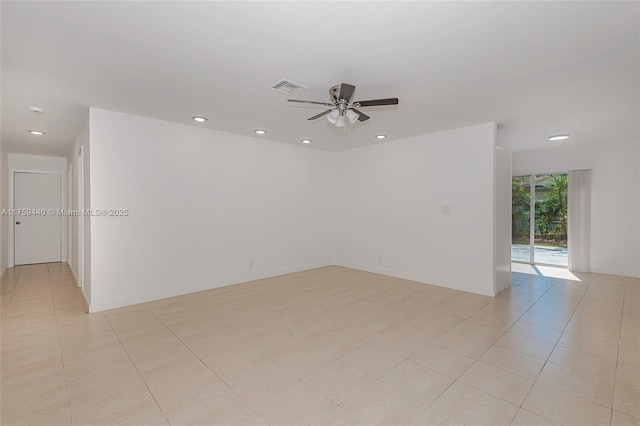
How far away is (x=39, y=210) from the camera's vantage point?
22.7 feet

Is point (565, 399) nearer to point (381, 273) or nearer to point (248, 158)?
point (381, 273)

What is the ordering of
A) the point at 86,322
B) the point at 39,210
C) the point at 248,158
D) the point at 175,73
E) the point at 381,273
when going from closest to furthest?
the point at 175,73
the point at 86,322
the point at 248,158
the point at 381,273
the point at 39,210

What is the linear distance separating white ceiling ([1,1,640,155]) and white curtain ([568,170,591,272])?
238 cm

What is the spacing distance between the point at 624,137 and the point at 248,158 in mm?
7032

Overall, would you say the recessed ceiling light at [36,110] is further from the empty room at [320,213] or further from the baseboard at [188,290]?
the baseboard at [188,290]

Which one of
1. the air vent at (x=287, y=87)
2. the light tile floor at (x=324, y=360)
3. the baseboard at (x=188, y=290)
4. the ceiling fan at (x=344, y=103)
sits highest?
the air vent at (x=287, y=87)

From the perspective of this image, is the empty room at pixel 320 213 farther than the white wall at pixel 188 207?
No

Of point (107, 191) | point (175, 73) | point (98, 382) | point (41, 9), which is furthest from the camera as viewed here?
point (107, 191)

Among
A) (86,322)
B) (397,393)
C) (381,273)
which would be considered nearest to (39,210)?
(86,322)

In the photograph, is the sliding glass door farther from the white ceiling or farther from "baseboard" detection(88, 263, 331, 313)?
"baseboard" detection(88, 263, 331, 313)

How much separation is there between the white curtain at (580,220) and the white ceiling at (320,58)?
93.9 inches

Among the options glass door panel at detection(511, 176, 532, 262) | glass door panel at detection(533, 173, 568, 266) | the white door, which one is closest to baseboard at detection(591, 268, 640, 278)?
glass door panel at detection(533, 173, 568, 266)

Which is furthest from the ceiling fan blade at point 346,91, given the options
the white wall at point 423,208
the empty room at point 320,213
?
the white wall at point 423,208

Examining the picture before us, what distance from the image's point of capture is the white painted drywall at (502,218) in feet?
14.9
